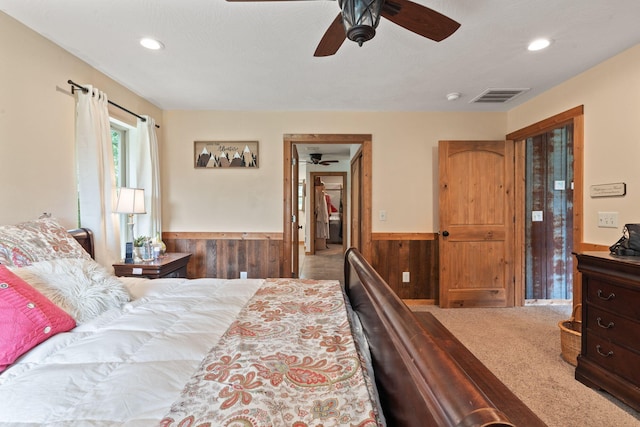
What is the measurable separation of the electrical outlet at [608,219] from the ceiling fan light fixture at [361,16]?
2.50 metres

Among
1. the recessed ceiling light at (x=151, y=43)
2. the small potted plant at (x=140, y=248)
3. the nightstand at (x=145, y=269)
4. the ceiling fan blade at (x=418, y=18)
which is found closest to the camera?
the ceiling fan blade at (x=418, y=18)

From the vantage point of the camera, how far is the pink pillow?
0.91 m

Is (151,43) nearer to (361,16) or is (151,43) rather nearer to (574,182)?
(361,16)

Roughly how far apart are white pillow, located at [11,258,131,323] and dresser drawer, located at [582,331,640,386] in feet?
9.57

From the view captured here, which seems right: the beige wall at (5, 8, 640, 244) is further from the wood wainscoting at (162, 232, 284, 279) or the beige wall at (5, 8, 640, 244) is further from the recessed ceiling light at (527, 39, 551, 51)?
the recessed ceiling light at (527, 39, 551, 51)

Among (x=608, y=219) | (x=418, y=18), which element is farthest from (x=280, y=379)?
(x=608, y=219)

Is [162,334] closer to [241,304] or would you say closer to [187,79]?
[241,304]

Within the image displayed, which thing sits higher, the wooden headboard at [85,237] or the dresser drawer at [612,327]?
the wooden headboard at [85,237]

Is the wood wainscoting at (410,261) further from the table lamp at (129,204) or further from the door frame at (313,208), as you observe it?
the door frame at (313,208)

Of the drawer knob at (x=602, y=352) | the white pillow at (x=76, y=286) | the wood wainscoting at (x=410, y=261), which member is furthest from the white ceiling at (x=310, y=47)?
the drawer knob at (x=602, y=352)

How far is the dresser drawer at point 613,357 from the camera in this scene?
5.60 feet

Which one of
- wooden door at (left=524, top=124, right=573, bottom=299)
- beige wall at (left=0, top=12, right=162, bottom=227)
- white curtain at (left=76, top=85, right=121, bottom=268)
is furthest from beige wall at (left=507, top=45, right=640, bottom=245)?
beige wall at (left=0, top=12, right=162, bottom=227)

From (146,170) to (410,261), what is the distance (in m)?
3.27

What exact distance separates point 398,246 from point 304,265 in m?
2.81
